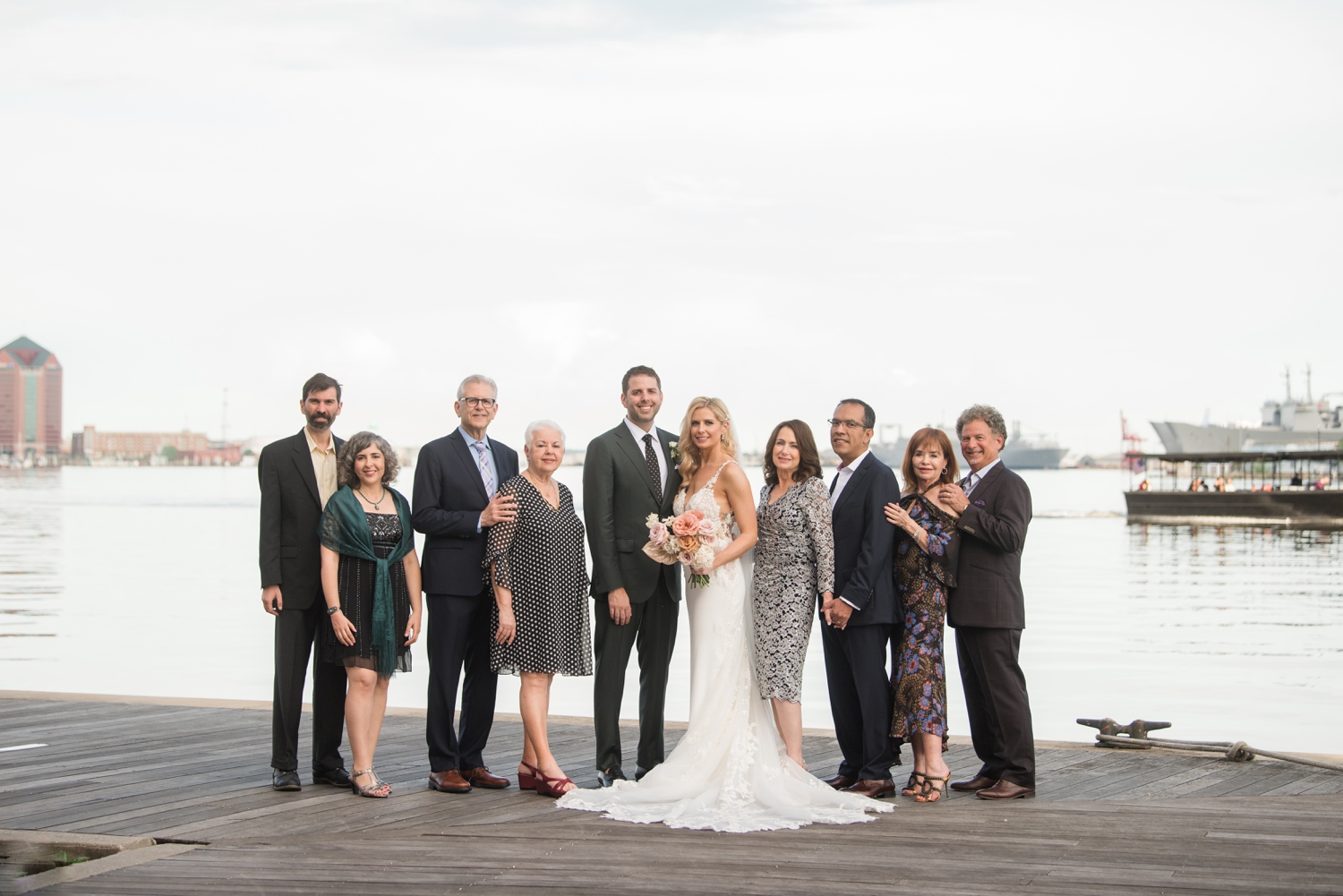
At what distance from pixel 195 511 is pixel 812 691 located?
5338 cm

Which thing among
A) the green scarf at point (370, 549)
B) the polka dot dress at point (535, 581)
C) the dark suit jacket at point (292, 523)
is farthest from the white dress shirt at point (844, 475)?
the dark suit jacket at point (292, 523)

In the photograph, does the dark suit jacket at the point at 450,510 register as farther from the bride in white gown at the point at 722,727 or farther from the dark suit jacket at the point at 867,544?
the dark suit jacket at the point at 867,544

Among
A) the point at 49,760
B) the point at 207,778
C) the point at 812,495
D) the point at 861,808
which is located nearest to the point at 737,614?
the point at 812,495

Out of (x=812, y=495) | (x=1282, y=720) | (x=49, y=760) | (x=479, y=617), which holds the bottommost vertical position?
(x=1282, y=720)

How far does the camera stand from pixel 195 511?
60.5 meters

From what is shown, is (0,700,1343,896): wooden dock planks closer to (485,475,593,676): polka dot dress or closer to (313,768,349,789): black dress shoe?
(313,768,349,789): black dress shoe

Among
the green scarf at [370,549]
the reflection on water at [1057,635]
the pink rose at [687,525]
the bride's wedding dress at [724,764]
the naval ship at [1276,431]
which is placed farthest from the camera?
the naval ship at [1276,431]

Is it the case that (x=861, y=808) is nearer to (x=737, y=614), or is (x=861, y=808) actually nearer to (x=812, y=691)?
(x=737, y=614)

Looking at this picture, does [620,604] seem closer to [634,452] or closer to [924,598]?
[634,452]

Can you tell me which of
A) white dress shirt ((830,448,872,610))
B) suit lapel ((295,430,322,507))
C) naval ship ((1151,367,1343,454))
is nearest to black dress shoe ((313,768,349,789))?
suit lapel ((295,430,322,507))

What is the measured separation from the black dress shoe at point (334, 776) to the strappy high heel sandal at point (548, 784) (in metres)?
0.86

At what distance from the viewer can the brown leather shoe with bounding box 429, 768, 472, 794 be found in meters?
5.41

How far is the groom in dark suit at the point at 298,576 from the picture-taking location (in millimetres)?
5500

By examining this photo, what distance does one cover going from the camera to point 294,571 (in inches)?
218
